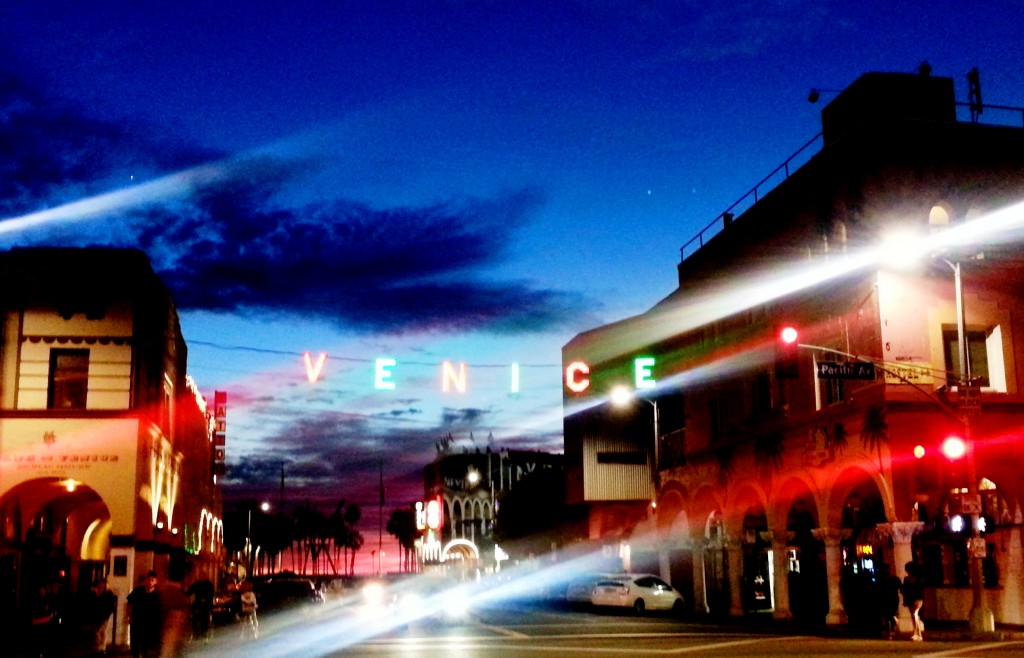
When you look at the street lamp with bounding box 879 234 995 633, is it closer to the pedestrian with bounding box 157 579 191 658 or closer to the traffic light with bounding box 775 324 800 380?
the traffic light with bounding box 775 324 800 380

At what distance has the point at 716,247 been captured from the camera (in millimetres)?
43531

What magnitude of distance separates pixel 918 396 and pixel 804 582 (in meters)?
11.6

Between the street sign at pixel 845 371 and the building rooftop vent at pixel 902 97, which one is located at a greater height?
the building rooftop vent at pixel 902 97

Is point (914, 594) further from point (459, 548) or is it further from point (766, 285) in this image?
point (459, 548)

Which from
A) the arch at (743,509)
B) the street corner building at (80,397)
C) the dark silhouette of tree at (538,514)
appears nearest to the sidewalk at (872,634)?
the arch at (743,509)

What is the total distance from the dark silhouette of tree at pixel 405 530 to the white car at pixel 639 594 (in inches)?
4776

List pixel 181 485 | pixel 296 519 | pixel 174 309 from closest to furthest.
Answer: pixel 174 309
pixel 181 485
pixel 296 519

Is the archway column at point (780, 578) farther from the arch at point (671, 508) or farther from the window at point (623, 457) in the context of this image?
the window at point (623, 457)

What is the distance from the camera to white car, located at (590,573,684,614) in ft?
138

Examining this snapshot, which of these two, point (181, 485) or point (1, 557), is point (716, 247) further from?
point (1, 557)

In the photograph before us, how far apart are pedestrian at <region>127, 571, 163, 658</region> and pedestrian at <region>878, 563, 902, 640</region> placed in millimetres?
16952

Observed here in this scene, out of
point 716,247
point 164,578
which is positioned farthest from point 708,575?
point 164,578

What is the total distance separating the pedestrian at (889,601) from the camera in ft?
88.4

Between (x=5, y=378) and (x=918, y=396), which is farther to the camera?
(x=5, y=378)
